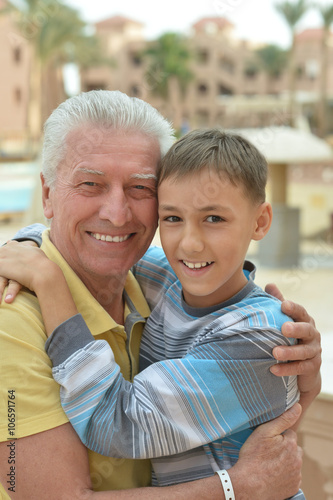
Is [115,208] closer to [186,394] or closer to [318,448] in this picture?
[186,394]

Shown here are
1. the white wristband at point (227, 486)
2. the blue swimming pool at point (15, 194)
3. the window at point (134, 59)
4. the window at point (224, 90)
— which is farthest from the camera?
the window at point (224, 90)

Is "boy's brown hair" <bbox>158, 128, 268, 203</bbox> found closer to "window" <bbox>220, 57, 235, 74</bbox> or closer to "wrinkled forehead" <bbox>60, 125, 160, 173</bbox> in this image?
"wrinkled forehead" <bbox>60, 125, 160, 173</bbox>

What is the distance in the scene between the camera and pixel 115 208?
5.33ft

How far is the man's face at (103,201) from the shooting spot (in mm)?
1624

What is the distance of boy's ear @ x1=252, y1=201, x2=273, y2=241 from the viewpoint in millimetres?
1719

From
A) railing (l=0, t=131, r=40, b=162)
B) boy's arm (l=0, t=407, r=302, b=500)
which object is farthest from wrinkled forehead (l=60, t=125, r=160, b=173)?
railing (l=0, t=131, r=40, b=162)

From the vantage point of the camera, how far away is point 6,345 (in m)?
1.38

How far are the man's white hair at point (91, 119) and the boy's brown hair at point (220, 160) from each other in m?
0.13

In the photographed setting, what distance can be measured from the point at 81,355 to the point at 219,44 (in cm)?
5455

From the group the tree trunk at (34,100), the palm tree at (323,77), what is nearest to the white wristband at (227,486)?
the tree trunk at (34,100)

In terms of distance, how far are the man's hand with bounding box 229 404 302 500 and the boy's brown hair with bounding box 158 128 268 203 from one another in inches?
23.9

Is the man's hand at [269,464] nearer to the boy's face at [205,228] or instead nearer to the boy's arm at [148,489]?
the boy's arm at [148,489]

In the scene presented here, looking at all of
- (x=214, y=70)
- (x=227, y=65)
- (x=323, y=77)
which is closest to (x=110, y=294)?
(x=323, y=77)

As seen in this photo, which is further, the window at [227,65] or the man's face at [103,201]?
the window at [227,65]
